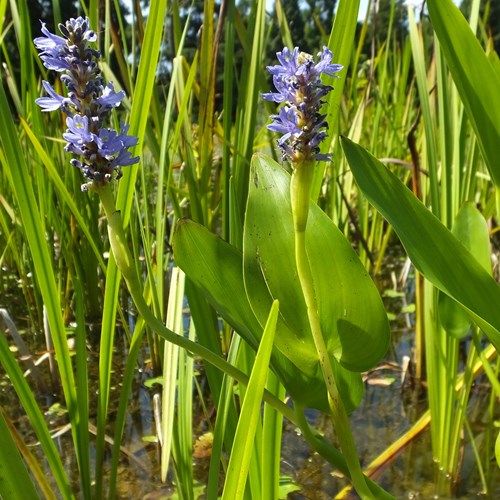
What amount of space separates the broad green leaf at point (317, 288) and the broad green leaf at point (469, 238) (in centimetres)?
17

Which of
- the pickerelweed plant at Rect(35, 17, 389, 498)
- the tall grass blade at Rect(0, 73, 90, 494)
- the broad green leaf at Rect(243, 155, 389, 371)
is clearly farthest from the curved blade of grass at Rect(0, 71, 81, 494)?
the broad green leaf at Rect(243, 155, 389, 371)

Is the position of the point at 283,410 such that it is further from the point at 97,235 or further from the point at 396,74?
the point at 396,74

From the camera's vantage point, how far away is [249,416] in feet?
1.22

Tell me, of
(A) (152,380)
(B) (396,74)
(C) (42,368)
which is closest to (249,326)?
(A) (152,380)

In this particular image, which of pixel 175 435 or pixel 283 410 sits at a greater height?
pixel 283 410

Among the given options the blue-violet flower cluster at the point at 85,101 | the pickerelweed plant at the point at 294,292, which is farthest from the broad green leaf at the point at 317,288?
the blue-violet flower cluster at the point at 85,101

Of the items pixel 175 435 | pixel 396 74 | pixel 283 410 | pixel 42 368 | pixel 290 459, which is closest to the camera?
pixel 283 410

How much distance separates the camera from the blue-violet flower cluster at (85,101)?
1.15 feet

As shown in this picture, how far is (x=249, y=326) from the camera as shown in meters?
0.46

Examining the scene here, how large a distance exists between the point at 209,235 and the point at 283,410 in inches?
5.3

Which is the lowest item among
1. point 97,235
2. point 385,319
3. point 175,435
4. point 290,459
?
point 290,459

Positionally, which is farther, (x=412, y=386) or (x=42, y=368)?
(x=42, y=368)

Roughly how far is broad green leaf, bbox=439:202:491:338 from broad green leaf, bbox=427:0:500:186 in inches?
5.7

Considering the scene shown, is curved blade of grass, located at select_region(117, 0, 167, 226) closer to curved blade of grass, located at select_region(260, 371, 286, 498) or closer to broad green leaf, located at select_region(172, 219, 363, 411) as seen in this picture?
broad green leaf, located at select_region(172, 219, 363, 411)
